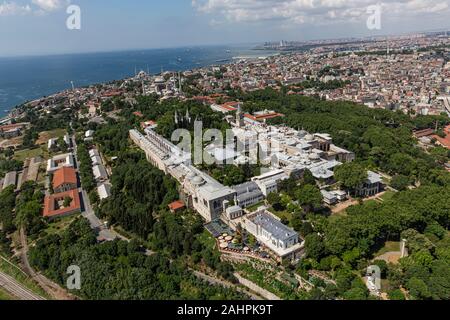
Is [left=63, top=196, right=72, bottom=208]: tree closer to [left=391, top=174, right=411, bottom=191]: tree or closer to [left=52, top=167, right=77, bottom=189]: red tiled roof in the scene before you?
[left=52, top=167, right=77, bottom=189]: red tiled roof

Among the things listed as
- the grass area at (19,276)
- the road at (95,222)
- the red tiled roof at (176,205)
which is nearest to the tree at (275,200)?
the red tiled roof at (176,205)

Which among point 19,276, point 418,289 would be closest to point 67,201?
point 19,276

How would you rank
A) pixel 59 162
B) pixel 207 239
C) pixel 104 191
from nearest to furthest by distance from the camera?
pixel 207 239 < pixel 104 191 < pixel 59 162

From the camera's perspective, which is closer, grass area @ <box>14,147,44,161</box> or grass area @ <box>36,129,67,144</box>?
grass area @ <box>14,147,44,161</box>

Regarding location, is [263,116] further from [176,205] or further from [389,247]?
[389,247]

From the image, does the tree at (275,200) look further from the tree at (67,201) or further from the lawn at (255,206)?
the tree at (67,201)

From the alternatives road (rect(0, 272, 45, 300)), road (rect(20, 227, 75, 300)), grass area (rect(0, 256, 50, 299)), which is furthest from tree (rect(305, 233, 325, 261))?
road (rect(0, 272, 45, 300))
